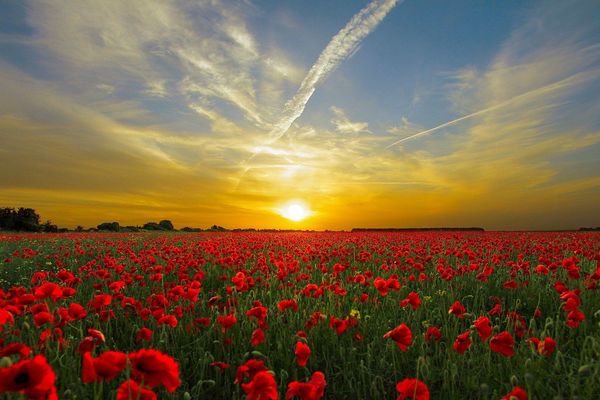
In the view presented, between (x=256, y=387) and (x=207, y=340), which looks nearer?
(x=256, y=387)

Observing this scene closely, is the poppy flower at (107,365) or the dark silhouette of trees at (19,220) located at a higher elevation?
the dark silhouette of trees at (19,220)

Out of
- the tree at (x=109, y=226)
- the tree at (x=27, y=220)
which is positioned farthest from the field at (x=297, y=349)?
the tree at (x=27, y=220)

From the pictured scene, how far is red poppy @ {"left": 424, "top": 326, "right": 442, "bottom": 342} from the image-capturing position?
366cm

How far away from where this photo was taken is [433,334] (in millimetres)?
3748

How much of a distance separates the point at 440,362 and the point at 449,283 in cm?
331

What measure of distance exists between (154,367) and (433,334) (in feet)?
9.10

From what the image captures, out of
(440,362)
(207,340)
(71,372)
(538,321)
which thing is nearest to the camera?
(71,372)

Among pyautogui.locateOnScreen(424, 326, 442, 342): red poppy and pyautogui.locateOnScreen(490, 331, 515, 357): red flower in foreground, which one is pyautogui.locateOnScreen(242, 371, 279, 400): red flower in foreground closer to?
pyautogui.locateOnScreen(490, 331, 515, 357): red flower in foreground

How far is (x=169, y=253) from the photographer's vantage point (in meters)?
9.72

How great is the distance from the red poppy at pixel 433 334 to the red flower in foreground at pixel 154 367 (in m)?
2.56

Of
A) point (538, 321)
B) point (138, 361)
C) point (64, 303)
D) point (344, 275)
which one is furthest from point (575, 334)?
point (64, 303)

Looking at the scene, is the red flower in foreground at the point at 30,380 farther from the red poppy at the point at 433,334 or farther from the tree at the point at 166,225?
the tree at the point at 166,225

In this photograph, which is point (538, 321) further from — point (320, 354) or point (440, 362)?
point (320, 354)

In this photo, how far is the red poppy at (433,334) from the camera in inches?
144
